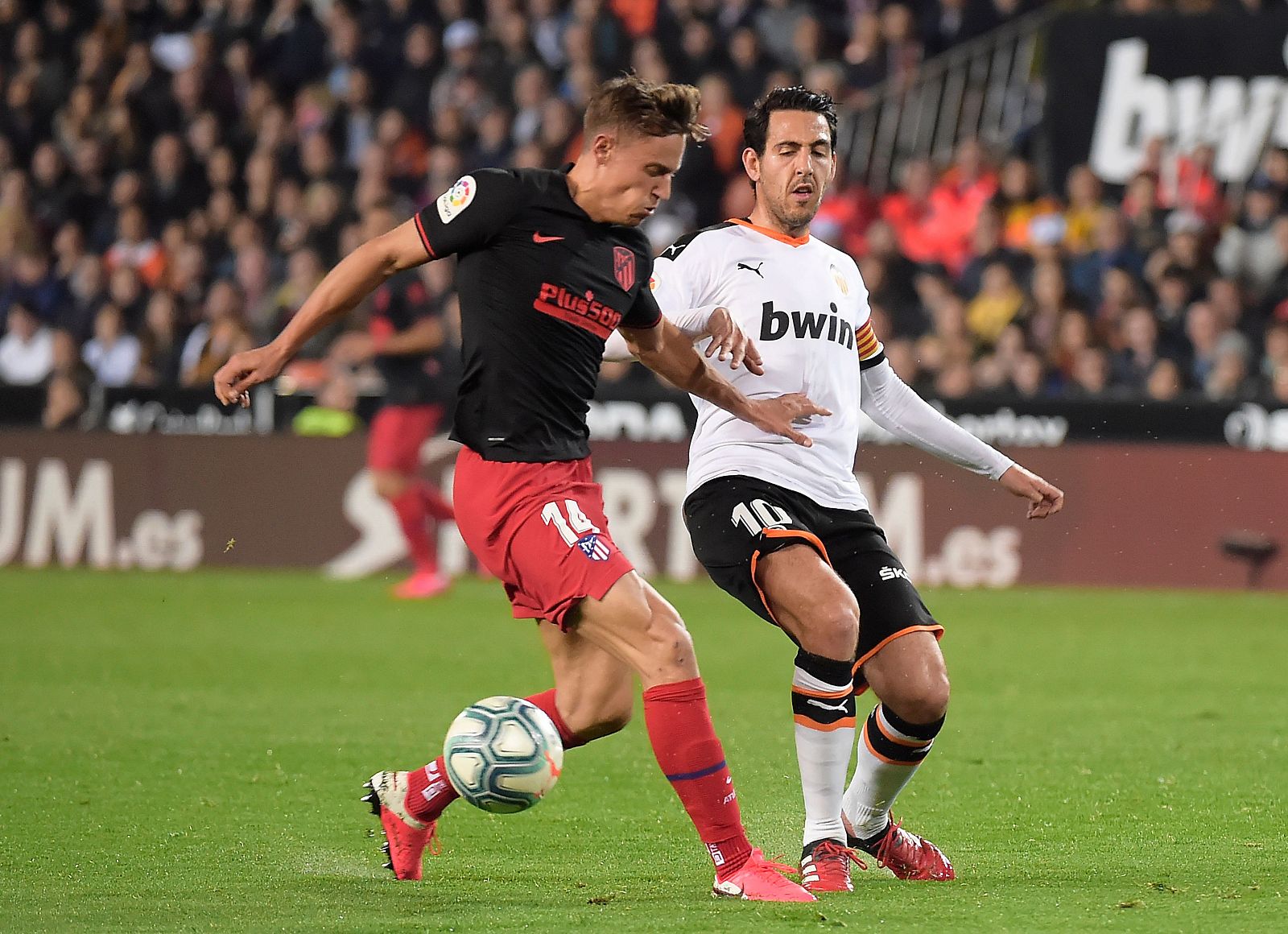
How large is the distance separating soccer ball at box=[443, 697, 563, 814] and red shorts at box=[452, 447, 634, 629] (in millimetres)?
283

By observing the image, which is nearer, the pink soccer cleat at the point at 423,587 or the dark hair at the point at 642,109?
the dark hair at the point at 642,109

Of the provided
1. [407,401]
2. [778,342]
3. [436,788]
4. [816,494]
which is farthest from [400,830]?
[407,401]

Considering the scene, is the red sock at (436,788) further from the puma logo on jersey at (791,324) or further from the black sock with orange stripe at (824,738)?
the puma logo on jersey at (791,324)

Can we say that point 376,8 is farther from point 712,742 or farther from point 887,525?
point 712,742

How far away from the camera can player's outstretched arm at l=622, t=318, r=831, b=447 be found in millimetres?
5305

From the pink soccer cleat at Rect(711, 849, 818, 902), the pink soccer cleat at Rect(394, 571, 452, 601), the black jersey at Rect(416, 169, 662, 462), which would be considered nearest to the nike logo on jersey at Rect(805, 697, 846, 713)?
the pink soccer cleat at Rect(711, 849, 818, 902)

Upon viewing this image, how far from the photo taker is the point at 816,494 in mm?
5578

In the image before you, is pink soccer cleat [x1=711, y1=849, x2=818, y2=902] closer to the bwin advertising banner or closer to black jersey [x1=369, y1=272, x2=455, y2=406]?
black jersey [x1=369, y1=272, x2=455, y2=406]

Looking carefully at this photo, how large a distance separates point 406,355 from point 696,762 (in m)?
8.21

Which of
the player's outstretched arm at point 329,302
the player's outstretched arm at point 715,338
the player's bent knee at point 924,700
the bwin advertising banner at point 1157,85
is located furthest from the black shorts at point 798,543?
the bwin advertising banner at point 1157,85

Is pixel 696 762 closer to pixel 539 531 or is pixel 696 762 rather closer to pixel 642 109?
pixel 539 531

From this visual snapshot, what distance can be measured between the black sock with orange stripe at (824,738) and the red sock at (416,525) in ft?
26.1

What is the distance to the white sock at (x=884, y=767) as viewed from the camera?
5.42m

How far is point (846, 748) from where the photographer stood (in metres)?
5.17
